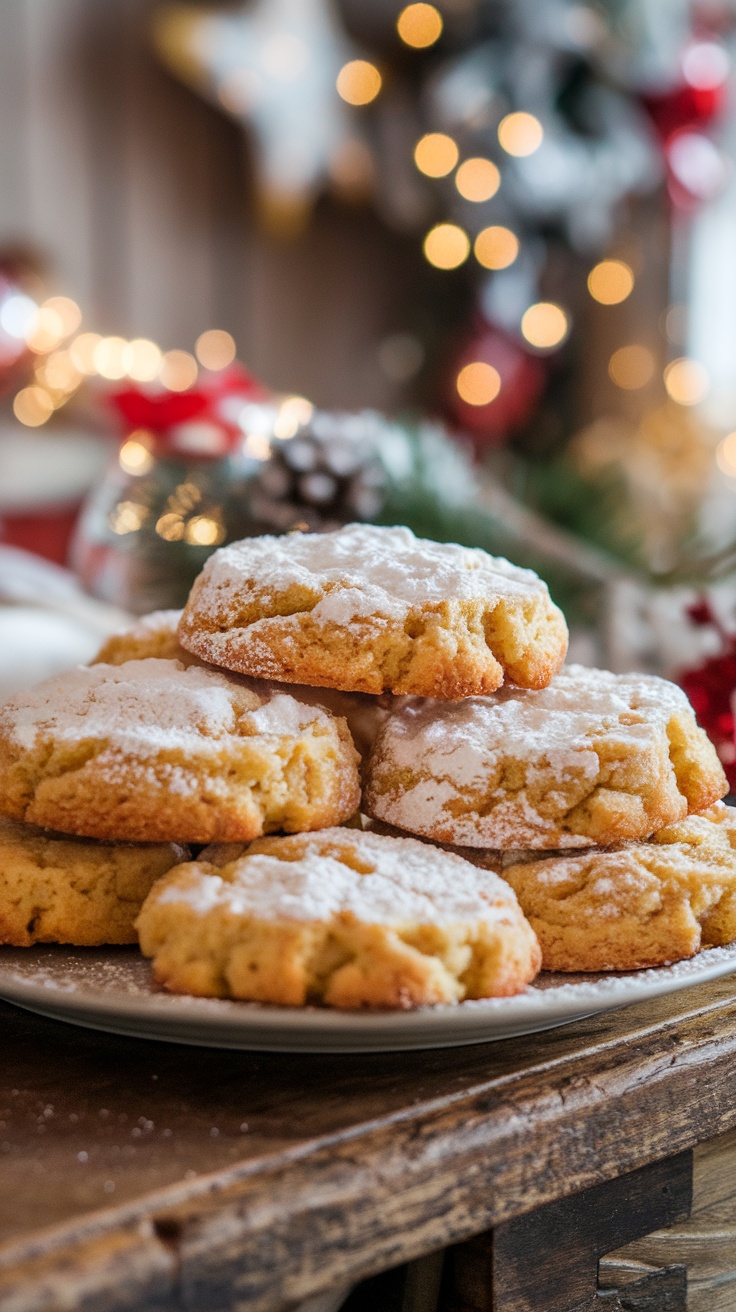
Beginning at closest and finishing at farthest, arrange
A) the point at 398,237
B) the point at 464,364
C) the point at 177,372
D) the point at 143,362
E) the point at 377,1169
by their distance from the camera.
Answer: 1. the point at 377,1169
2. the point at 143,362
3. the point at 177,372
4. the point at 464,364
5. the point at 398,237

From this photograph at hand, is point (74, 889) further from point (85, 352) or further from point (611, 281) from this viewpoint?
point (611, 281)

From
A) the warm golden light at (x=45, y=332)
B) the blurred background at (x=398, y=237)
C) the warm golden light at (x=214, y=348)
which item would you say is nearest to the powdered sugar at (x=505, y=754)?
the blurred background at (x=398, y=237)

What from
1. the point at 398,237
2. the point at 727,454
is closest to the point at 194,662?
the point at 727,454

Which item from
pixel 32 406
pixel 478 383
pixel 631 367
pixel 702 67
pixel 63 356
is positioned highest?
pixel 702 67

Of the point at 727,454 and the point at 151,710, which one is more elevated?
the point at 727,454

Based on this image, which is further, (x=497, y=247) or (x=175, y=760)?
(x=497, y=247)

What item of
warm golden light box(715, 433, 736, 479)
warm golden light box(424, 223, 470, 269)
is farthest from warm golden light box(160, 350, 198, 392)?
warm golden light box(715, 433, 736, 479)

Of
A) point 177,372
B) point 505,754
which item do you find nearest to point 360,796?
point 505,754

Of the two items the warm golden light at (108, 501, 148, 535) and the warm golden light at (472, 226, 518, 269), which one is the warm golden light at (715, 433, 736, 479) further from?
the warm golden light at (108, 501, 148, 535)

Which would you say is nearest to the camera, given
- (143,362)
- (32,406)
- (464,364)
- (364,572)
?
(364,572)
